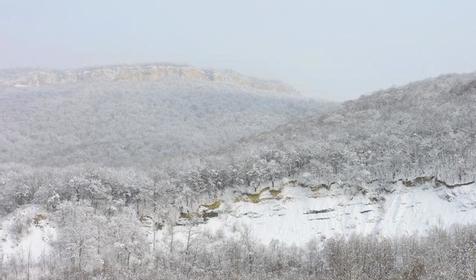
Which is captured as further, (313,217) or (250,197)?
(250,197)

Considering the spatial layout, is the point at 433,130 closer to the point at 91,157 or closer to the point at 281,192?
the point at 281,192

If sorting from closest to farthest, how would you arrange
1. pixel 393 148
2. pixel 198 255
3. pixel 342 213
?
pixel 198 255 → pixel 342 213 → pixel 393 148

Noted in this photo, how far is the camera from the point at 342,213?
78438mm

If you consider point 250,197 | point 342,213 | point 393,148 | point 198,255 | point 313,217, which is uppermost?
point 393,148

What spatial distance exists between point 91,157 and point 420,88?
4045 inches

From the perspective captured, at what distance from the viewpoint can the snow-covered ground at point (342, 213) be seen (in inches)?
2795

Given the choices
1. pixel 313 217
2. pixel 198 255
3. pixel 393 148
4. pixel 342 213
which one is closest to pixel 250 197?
pixel 313 217

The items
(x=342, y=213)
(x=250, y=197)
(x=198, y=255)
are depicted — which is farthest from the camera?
(x=250, y=197)

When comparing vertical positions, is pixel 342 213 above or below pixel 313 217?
above

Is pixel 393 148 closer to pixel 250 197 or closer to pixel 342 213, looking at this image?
pixel 342 213

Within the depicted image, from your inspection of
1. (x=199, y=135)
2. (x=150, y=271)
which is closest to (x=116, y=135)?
(x=199, y=135)

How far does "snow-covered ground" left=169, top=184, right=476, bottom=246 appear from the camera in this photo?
71.0 metres

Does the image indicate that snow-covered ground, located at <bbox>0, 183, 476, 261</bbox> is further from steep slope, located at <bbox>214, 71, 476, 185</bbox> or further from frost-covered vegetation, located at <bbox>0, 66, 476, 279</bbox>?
steep slope, located at <bbox>214, 71, 476, 185</bbox>

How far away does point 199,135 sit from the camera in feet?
566
